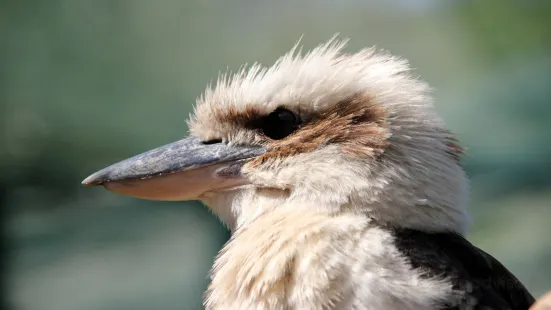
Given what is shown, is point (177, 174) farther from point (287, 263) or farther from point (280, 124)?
point (287, 263)

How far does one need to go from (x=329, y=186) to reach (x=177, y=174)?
36 centimetres

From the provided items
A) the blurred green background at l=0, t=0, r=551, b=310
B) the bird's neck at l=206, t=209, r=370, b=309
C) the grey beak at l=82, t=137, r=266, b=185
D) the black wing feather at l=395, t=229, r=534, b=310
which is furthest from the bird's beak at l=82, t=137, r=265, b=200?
the blurred green background at l=0, t=0, r=551, b=310

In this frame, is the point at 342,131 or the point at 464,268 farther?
the point at 342,131

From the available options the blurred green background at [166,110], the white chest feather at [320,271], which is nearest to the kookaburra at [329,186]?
the white chest feather at [320,271]

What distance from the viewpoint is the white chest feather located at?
3.61 feet

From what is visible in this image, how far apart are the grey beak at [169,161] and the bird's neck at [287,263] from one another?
0.21 metres

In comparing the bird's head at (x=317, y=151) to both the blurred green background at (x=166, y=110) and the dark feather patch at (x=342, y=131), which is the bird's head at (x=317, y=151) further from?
the blurred green background at (x=166, y=110)

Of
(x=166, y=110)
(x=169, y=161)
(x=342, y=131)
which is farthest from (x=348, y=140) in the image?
(x=166, y=110)

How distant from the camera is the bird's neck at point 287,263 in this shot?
1138mm

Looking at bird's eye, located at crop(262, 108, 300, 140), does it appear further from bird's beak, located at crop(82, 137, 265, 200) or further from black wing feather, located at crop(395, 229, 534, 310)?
black wing feather, located at crop(395, 229, 534, 310)

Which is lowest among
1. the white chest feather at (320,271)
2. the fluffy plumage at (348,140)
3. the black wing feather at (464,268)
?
the black wing feather at (464,268)

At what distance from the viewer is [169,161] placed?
4.89ft

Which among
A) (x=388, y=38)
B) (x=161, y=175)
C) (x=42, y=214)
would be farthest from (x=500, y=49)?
(x=161, y=175)

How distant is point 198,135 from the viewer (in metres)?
1.55
